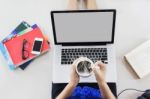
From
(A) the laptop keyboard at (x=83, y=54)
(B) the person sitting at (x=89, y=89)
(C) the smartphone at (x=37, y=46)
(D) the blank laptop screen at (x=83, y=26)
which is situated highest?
(D) the blank laptop screen at (x=83, y=26)

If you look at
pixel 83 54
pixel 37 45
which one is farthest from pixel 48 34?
pixel 83 54

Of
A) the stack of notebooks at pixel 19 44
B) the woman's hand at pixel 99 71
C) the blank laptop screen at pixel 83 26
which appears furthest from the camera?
the stack of notebooks at pixel 19 44

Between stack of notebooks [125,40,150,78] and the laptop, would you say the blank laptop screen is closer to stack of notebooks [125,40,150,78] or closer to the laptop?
the laptop

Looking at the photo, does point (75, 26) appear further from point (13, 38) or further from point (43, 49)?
point (13, 38)

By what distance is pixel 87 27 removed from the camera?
118 cm

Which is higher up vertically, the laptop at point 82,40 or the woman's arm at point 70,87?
the laptop at point 82,40

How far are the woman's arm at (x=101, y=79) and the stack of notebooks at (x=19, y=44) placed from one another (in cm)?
30

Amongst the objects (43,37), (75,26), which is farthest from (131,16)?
(43,37)

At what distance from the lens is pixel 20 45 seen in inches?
49.9

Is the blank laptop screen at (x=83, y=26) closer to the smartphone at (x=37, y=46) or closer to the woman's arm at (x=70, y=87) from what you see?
the smartphone at (x=37, y=46)

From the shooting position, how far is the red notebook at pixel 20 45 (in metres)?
1.25

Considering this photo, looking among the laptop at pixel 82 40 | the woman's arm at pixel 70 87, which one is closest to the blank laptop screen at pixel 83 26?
the laptop at pixel 82 40

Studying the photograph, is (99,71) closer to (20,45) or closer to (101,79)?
(101,79)

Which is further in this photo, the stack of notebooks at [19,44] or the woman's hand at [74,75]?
the stack of notebooks at [19,44]
